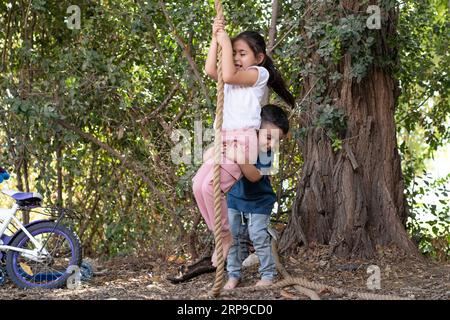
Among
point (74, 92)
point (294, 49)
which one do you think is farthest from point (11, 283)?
point (294, 49)

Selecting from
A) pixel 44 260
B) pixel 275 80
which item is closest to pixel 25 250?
pixel 44 260

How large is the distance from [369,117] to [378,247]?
0.93 m

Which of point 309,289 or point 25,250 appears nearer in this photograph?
point 309,289

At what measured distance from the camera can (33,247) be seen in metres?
5.51

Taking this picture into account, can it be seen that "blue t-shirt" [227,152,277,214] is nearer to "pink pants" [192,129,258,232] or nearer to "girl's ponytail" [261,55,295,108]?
"pink pants" [192,129,258,232]

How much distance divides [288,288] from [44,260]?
161 centimetres

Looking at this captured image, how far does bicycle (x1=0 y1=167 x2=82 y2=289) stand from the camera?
537cm

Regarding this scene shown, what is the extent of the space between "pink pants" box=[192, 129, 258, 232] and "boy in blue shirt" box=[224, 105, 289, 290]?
93 mm

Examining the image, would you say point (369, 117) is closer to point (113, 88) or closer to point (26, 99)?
point (113, 88)

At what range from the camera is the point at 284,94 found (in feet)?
17.5

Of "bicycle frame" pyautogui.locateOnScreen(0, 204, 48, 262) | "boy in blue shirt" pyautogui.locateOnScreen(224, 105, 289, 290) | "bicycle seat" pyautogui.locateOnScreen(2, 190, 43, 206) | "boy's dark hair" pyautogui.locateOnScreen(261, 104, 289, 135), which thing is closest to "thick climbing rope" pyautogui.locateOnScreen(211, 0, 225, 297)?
"boy in blue shirt" pyautogui.locateOnScreen(224, 105, 289, 290)

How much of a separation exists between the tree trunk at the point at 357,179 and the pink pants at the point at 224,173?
1219 millimetres

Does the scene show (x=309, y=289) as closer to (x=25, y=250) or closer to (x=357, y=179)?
(x=357, y=179)

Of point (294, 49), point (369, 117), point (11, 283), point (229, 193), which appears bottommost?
point (11, 283)
